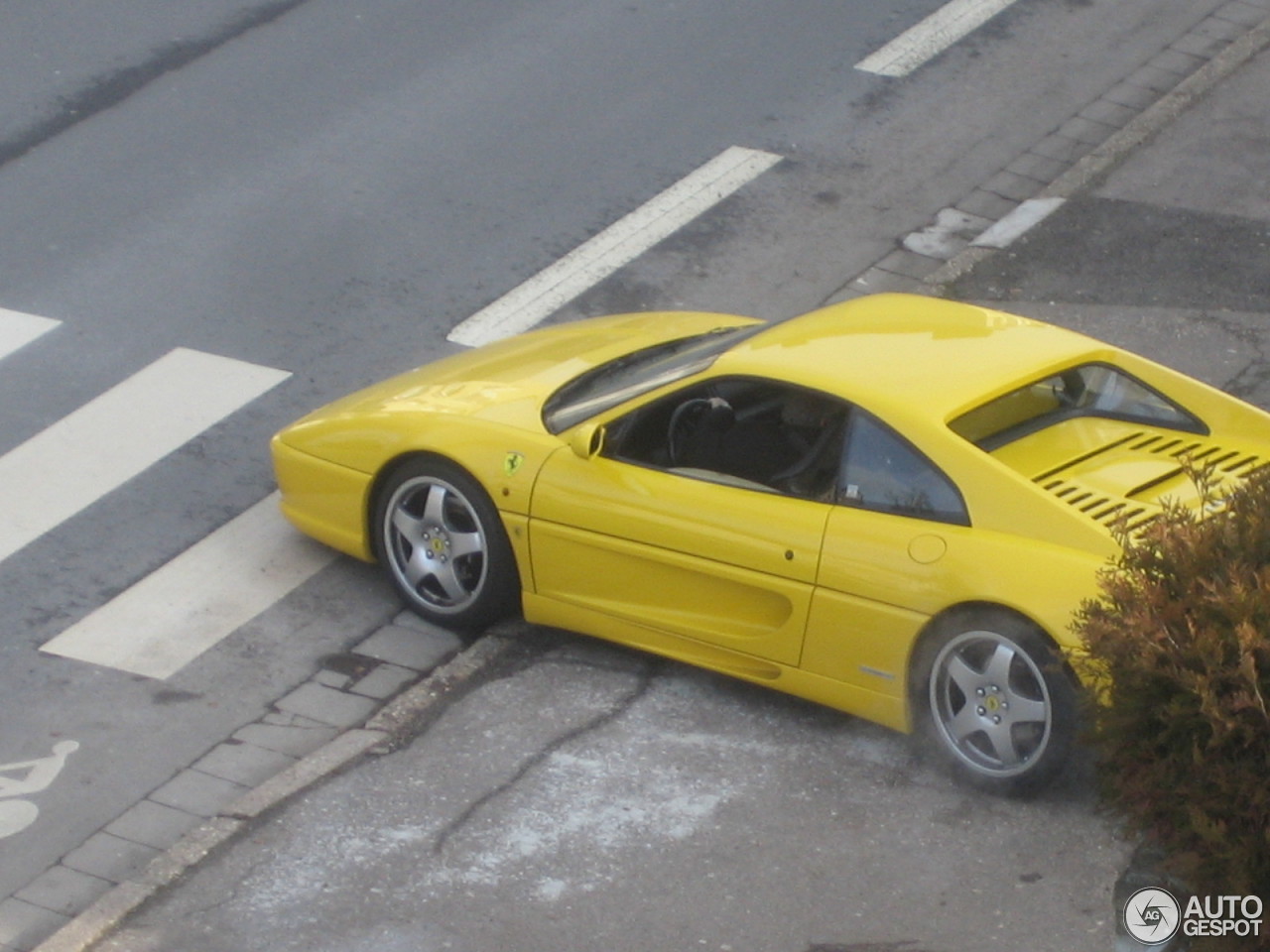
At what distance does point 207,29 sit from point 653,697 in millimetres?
8331

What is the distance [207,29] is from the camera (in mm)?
14344

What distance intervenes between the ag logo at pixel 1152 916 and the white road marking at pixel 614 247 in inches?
220

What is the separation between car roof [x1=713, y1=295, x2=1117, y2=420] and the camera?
7.04 m

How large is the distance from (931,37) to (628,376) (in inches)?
291

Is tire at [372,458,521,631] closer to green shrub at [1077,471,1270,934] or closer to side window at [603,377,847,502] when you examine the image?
side window at [603,377,847,502]

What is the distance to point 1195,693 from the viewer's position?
4.91 metres

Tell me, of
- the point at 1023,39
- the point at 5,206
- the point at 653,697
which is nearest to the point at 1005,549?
the point at 653,697

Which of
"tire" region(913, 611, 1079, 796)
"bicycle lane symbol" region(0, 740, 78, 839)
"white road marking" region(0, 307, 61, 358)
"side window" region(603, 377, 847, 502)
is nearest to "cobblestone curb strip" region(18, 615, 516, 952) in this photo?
"bicycle lane symbol" region(0, 740, 78, 839)

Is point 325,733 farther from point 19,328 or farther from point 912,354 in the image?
point 19,328

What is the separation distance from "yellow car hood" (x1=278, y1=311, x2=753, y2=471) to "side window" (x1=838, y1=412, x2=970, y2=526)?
4.59 feet

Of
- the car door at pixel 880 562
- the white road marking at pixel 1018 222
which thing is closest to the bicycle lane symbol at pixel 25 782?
the car door at pixel 880 562

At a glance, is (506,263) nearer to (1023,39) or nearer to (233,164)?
(233,164)

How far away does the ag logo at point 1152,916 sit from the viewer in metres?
5.64

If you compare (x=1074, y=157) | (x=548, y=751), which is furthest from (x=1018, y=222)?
(x=548, y=751)
